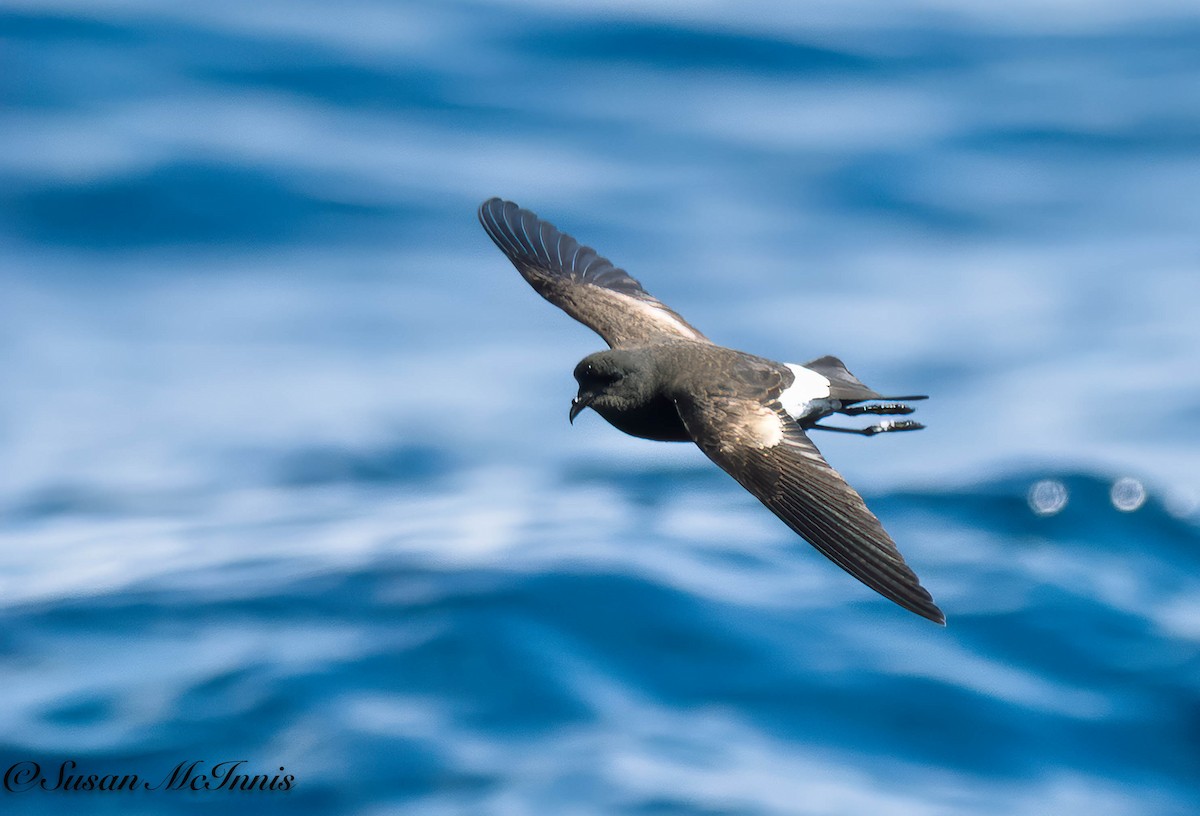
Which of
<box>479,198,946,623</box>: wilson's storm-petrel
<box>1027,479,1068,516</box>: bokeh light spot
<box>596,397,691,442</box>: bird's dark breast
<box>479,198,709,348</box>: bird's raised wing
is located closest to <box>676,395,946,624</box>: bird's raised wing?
<box>479,198,946,623</box>: wilson's storm-petrel

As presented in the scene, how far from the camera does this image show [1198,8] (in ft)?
73.6

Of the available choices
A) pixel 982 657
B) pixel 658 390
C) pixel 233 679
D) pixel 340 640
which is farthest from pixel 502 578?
pixel 658 390

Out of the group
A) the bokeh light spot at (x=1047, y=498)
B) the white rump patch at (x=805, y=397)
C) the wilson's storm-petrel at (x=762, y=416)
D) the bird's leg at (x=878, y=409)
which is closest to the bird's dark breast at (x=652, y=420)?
the wilson's storm-petrel at (x=762, y=416)

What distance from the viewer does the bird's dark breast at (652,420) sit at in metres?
7.15

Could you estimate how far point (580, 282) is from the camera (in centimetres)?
916

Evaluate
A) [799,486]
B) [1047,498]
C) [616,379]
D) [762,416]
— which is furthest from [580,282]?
[1047,498]

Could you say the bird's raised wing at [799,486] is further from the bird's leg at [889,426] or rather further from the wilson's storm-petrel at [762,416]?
the bird's leg at [889,426]

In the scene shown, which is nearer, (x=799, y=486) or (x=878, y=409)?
(x=799, y=486)

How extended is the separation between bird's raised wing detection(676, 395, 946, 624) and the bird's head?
19 centimetres

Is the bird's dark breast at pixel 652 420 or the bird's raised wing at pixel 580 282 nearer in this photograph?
the bird's dark breast at pixel 652 420

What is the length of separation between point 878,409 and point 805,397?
417 millimetres

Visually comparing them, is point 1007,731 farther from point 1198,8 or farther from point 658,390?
point 1198,8

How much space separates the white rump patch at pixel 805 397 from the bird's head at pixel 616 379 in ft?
2.00

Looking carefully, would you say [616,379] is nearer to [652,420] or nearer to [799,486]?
[652,420]
